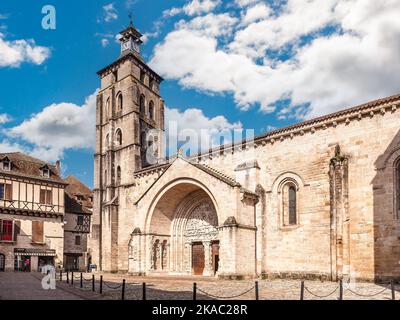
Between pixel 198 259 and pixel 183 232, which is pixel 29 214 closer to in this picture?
pixel 183 232

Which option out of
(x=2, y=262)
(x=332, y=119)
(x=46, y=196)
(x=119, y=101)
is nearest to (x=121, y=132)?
(x=119, y=101)

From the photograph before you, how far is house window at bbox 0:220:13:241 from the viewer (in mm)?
33438

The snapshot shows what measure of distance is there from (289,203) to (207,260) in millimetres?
6923

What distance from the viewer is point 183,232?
28.5 m

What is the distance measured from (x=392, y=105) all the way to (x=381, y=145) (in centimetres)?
185

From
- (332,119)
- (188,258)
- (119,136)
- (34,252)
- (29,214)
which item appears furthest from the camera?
(29,214)

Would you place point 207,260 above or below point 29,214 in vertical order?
below

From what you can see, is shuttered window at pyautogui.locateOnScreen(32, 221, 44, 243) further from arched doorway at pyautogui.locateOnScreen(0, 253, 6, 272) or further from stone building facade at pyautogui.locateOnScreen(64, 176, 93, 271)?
stone building facade at pyautogui.locateOnScreen(64, 176, 93, 271)

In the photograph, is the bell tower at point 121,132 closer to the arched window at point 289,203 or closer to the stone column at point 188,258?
the stone column at point 188,258

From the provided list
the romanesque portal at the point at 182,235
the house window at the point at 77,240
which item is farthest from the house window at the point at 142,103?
the house window at the point at 77,240

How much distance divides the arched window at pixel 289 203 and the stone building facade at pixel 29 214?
72.3 ft

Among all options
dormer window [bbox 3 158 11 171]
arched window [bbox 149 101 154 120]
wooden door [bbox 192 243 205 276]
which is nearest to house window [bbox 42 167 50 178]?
dormer window [bbox 3 158 11 171]

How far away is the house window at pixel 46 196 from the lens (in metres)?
36.7
